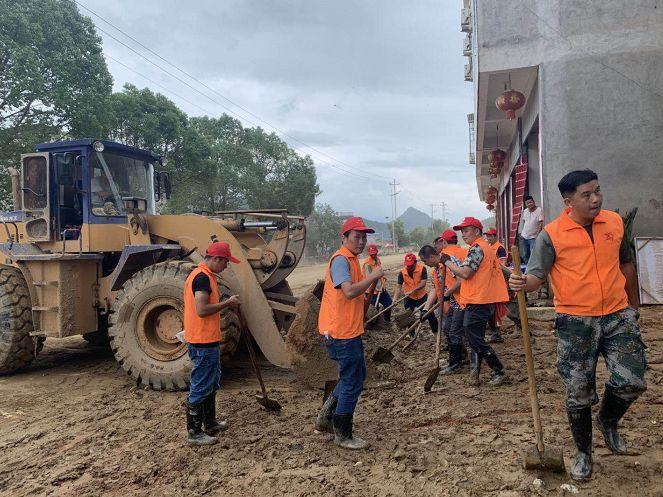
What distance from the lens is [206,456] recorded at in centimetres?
Result: 380

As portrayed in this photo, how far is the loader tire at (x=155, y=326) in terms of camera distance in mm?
5309

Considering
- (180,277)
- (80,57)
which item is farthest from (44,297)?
(80,57)

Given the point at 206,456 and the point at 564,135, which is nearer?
the point at 206,456

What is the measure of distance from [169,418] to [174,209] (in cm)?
1796

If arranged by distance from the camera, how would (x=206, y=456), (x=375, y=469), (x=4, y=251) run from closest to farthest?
(x=375, y=469) → (x=206, y=456) → (x=4, y=251)

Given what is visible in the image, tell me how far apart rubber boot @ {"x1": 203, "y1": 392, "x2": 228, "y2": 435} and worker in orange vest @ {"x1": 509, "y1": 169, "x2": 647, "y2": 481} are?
8.46ft

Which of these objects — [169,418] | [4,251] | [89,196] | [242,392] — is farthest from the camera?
[4,251]

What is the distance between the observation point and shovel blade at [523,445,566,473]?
10.0 ft

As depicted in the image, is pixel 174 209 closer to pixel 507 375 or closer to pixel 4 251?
pixel 4 251

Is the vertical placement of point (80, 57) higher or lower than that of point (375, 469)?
higher

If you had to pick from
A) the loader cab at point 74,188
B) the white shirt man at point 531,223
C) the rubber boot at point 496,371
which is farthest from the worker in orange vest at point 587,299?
the white shirt man at point 531,223

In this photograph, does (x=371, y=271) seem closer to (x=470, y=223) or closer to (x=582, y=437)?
(x=470, y=223)

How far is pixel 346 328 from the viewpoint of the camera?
12.1 feet

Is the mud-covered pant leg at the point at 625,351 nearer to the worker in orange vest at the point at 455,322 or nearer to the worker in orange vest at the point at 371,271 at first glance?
the worker in orange vest at the point at 455,322
